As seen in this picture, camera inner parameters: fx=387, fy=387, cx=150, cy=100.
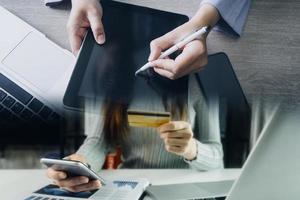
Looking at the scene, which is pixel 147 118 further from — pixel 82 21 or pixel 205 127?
pixel 82 21

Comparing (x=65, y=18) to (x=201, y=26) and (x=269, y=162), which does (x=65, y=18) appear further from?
(x=269, y=162)

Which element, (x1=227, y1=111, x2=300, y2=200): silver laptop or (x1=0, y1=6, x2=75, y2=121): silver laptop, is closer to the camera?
(x1=227, y1=111, x2=300, y2=200): silver laptop

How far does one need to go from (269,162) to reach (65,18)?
529 mm

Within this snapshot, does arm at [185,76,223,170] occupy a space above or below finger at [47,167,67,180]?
above

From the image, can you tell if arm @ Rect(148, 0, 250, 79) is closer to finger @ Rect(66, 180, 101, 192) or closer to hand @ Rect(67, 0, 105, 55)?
hand @ Rect(67, 0, 105, 55)

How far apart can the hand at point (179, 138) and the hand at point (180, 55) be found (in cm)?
12

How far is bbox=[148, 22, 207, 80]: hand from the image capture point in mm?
857

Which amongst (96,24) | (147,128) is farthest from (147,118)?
(96,24)

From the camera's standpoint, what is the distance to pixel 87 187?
0.92 meters

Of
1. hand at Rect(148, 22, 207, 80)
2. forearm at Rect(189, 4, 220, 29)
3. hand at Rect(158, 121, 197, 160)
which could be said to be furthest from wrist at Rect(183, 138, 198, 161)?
forearm at Rect(189, 4, 220, 29)

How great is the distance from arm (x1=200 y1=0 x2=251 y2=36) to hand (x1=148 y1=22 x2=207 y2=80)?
65 mm

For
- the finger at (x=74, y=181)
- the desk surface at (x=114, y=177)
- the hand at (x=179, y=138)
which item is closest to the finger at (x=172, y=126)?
the hand at (x=179, y=138)

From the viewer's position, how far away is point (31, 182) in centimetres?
92

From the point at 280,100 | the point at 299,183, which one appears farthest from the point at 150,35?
the point at 299,183
